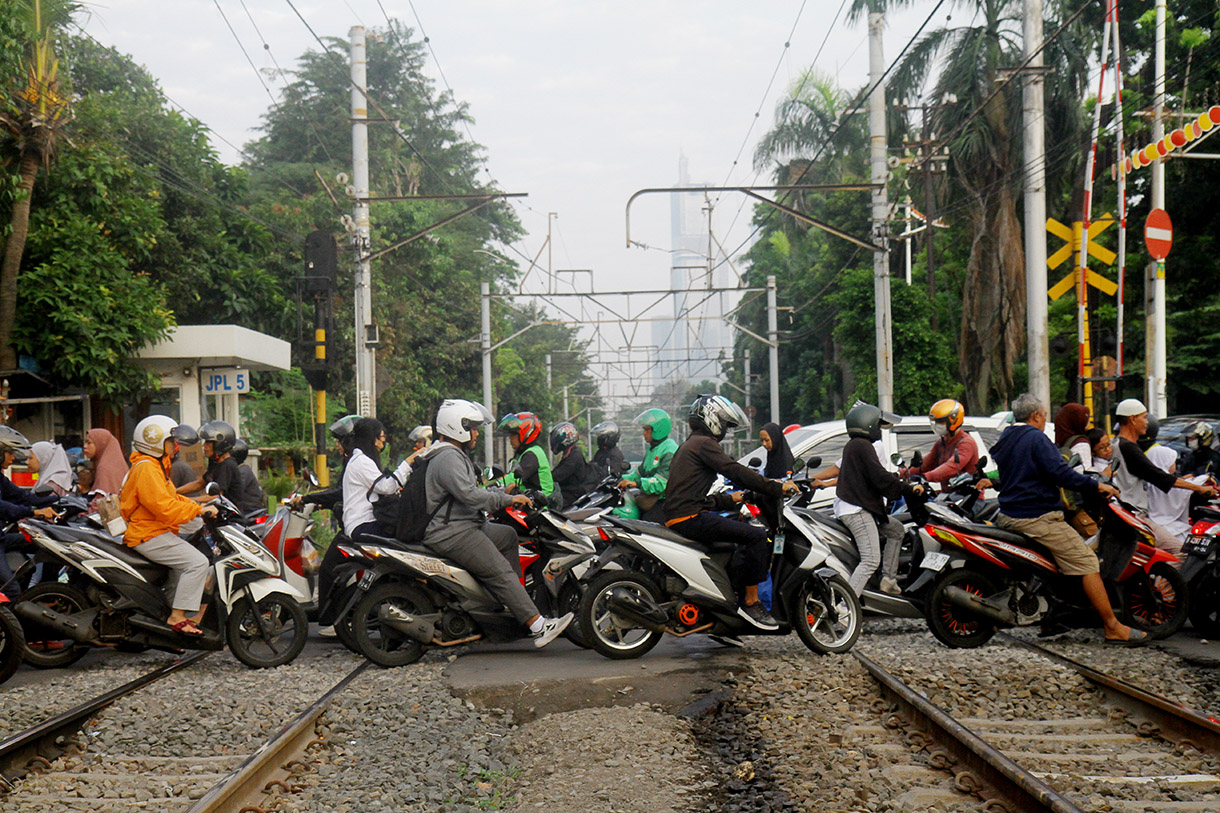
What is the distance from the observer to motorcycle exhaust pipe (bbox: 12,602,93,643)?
857cm

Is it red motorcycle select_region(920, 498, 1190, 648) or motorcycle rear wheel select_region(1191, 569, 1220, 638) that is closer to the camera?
red motorcycle select_region(920, 498, 1190, 648)

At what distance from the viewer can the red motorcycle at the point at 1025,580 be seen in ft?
Answer: 29.0

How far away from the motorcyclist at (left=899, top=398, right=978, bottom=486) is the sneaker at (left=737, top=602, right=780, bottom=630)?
2.40 m

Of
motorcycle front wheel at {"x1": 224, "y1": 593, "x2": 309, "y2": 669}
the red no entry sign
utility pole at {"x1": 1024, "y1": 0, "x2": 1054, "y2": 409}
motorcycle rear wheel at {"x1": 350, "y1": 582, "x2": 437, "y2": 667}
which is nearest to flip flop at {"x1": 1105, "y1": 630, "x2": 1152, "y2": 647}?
motorcycle rear wheel at {"x1": 350, "y1": 582, "x2": 437, "y2": 667}

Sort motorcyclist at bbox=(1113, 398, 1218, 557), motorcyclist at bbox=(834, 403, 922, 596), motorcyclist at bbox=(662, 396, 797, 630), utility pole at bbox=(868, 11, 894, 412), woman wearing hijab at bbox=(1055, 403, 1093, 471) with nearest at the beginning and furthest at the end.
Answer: motorcyclist at bbox=(662, 396, 797, 630), motorcyclist at bbox=(834, 403, 922, 596), motorcyclist at bbox=(1113, 398, 1218, 557), woman wearing hijab at bbox=(1055, 403, 1093, 471), utility pole at bbox=(868, 11, 894, 412)

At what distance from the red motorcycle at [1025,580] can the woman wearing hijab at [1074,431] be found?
3.74 feet

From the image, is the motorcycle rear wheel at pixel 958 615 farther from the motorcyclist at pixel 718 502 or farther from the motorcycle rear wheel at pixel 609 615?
the motorcycle rear wheel at pixel 609 615

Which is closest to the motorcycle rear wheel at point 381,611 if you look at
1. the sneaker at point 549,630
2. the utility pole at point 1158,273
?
the sneaker at point 549,630

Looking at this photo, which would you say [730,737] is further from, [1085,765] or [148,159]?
[148,159]

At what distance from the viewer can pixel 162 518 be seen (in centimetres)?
875

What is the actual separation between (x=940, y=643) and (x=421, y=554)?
A: 386cm

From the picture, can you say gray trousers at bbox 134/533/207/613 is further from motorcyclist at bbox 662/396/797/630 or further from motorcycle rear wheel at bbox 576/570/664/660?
motorcyclist at bbox 662/396/797/630

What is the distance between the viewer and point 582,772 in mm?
5926

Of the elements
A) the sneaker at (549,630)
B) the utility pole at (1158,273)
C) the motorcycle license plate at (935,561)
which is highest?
the utility pole at (1158,273)
